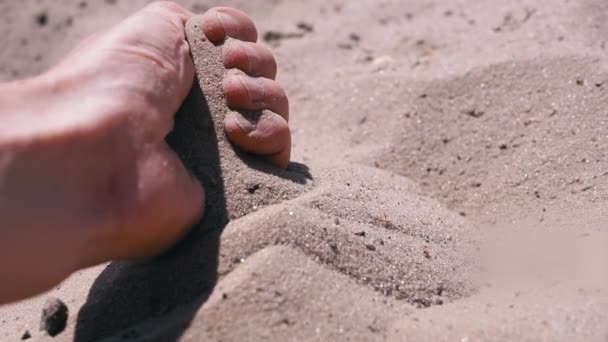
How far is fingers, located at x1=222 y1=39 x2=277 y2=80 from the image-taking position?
63.1 inches

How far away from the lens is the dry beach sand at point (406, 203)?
1.21m

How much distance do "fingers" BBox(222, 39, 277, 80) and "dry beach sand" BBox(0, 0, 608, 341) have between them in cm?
4

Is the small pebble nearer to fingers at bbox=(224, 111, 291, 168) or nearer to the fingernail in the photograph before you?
fingers at bbox=(224, 111, 291, 168)

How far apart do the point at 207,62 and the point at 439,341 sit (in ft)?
2.53

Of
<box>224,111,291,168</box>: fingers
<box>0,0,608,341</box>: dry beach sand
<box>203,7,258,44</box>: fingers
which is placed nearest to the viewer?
<box>0,0,608,341</box>: dry beach sand

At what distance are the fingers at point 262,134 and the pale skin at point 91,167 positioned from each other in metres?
0.12

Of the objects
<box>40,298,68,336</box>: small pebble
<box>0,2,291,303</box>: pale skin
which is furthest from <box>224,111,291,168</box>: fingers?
<box>40,298,68,336</box>: small pebble

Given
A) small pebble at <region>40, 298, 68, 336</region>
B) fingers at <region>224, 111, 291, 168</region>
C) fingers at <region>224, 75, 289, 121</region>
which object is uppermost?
fingers at <region>224, 75, 289, 121</region>

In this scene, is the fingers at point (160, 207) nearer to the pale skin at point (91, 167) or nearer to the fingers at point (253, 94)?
the pale skin at point (91, 167)

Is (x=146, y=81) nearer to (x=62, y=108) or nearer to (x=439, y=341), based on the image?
(x=62, y=108)

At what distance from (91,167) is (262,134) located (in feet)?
1.24

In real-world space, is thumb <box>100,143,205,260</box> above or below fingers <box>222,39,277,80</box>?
below

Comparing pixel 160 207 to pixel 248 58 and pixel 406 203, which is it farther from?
pixel 406 203

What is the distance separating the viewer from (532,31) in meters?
2.36
